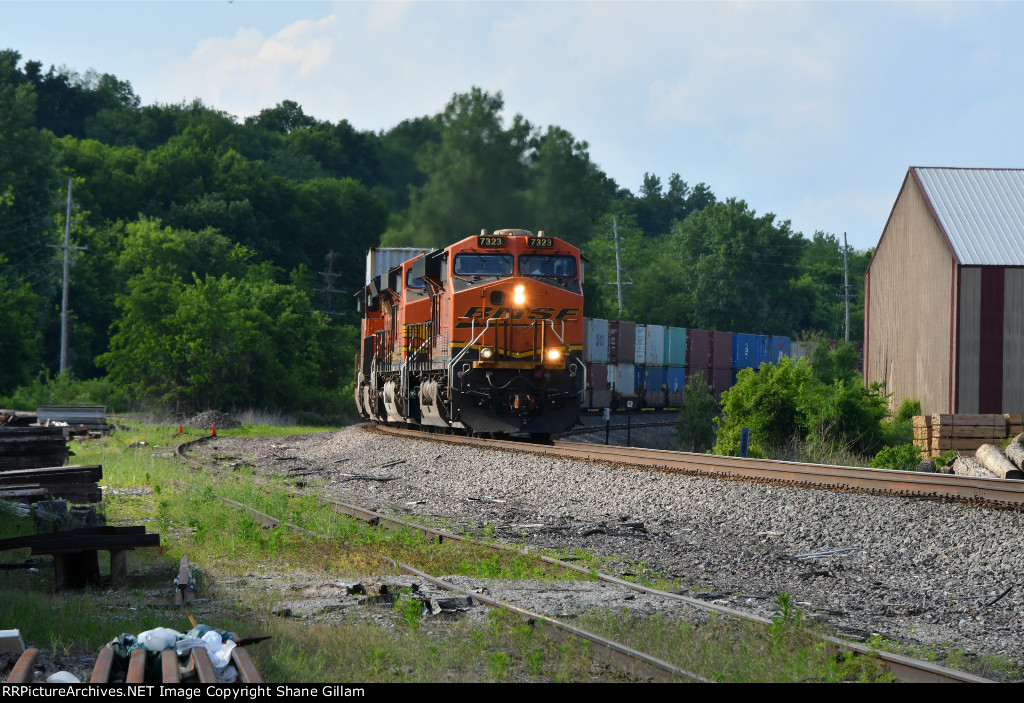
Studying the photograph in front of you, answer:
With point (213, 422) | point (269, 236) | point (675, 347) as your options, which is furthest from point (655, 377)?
point (269, 236)

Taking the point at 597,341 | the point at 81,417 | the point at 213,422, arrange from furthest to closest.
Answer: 1. the point at 597,341
2. the point at 213,422
3. the point at 81,417

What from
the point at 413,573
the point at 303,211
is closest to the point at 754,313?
the point at 303,211

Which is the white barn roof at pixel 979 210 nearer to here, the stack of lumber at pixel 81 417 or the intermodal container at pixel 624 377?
the intermodal container at pixel 624 377

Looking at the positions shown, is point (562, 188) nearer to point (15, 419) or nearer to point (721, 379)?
point (721, 379)

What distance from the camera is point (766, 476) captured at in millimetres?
12445

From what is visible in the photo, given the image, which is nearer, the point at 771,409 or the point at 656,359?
the point at 771,409

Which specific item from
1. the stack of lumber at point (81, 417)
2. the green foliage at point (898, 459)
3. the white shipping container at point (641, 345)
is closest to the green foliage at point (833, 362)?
the white shipping container at point (641, 345)

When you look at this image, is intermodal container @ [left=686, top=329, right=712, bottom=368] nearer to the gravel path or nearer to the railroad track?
the railroad track

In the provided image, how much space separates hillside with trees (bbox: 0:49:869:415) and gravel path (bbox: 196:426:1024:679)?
25080 millimetres

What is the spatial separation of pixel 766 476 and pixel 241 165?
63.4 metres

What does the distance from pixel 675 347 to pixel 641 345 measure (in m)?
3.00

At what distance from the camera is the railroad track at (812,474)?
9508mm

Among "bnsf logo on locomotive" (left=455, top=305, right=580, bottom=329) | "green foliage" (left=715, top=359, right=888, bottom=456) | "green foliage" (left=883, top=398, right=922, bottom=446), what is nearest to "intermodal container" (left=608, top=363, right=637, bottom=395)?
"green foliage" (left=715, top=359, right=888, bottom=456)

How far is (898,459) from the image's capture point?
60.2 ft
